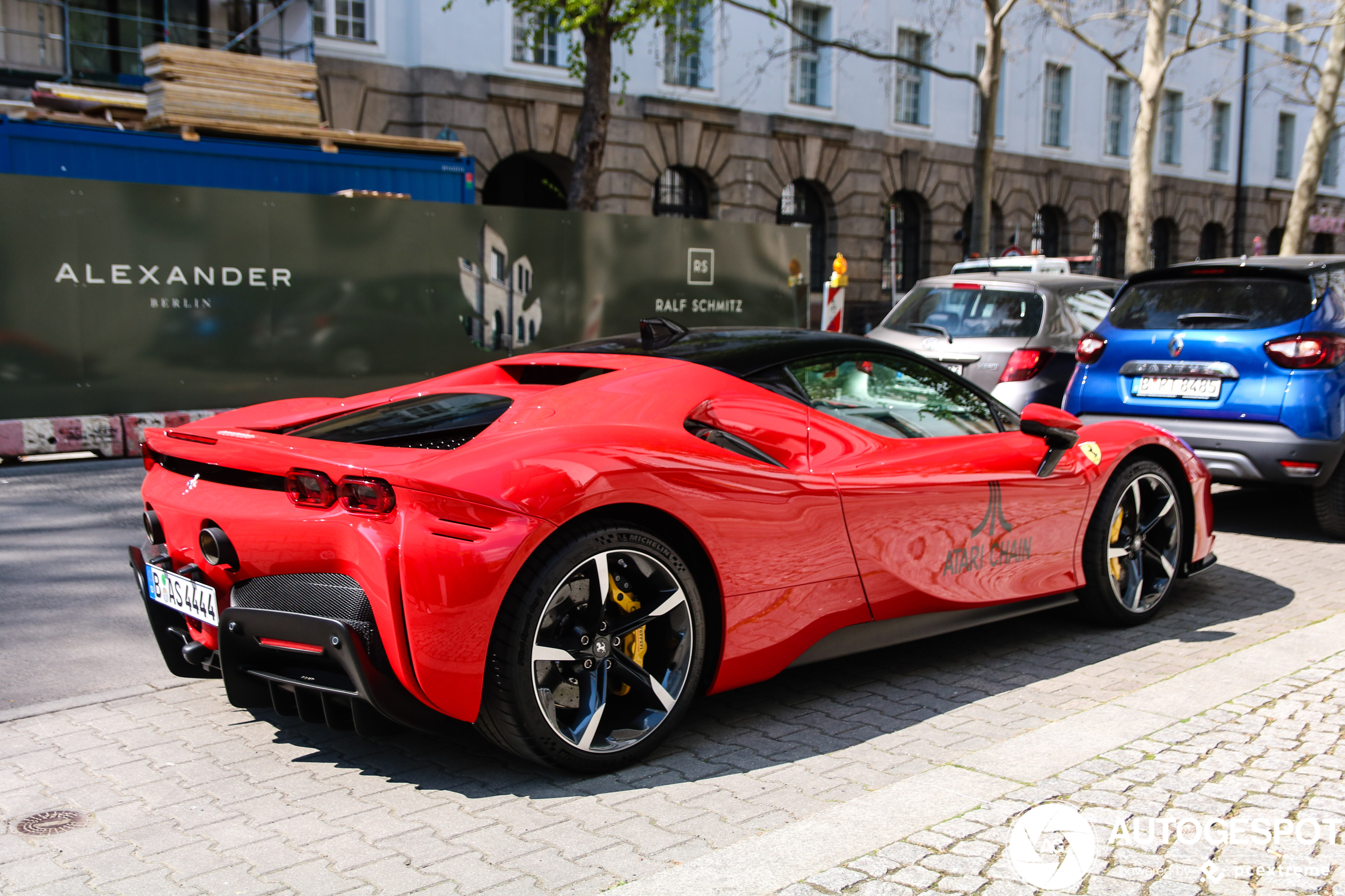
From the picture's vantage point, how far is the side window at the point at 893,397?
4.25 meters

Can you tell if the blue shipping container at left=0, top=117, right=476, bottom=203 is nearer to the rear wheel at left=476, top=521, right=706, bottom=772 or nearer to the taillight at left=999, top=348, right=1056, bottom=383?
the taillight at left=999, top=348, right=1056, bottom=383

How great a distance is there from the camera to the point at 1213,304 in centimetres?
724

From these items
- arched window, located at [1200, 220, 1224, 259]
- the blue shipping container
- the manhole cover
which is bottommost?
the manhole cover

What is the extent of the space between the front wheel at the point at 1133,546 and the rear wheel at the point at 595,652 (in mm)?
2128

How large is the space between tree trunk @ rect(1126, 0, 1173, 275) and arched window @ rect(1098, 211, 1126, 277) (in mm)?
17146

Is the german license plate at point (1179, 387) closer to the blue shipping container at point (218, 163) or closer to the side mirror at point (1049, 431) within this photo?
the side mirror at point (1049, 431)

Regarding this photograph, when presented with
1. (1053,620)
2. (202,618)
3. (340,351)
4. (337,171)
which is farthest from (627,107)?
(202,618)

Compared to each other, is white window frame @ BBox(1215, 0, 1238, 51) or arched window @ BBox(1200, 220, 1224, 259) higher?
white window frame @ BBox(1215, 0, 1238, 51)

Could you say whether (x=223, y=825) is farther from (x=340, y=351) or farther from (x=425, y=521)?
(x=340, y=351)

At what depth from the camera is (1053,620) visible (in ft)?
17.5


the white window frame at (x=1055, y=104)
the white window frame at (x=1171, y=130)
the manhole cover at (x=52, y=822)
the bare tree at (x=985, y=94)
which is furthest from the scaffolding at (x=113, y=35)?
the white window frame at (x=1171, y=130)

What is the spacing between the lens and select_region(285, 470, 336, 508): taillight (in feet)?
10.6

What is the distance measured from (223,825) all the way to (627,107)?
22123mm

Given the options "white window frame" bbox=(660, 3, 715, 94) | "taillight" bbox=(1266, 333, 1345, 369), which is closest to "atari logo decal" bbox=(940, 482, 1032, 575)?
"taillight" bbox=(1266, 333, 1345, 369)
